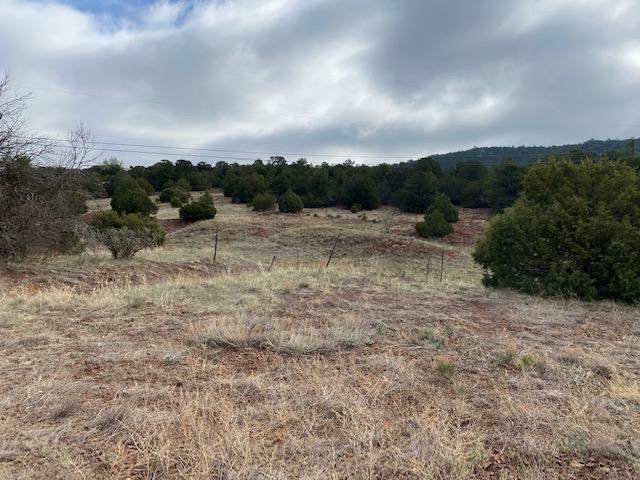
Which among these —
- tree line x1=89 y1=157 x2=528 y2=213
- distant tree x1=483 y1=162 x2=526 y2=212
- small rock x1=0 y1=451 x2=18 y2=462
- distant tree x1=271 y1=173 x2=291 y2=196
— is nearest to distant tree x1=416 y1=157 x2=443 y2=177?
tree line x1=89 y1=157 x2=528 y2=213

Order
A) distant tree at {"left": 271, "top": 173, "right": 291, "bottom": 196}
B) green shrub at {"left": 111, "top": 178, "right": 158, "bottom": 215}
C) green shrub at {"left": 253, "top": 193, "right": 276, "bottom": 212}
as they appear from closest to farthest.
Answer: green shrub at {"left": 111, "top": 178, "right": 158, "bottom": 215} → green shrub at {"left": 253, "top": 193, "right": 276, "bottom": 212} → distant tree at {"left": 271, "top": 173, "right": 291, "bottom": 196}

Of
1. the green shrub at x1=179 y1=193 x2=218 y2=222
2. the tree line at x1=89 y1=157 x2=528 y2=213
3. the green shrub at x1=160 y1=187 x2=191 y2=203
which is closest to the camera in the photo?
the green shrub at x1=179 y1=193 x2=218 y2=222

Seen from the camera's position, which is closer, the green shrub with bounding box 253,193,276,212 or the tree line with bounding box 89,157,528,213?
the green shrub with bounding box 253,193,276,212

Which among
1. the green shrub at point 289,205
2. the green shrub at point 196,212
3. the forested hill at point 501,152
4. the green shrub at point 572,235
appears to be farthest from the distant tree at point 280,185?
the green shrub at point 572,235

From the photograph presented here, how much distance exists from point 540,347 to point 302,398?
3.20m

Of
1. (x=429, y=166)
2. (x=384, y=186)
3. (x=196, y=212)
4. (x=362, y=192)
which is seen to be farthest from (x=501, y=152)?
(x=196, y=212)

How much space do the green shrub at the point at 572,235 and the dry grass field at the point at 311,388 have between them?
1.21 meters

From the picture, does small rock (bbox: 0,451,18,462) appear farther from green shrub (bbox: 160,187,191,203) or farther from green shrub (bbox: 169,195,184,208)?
green shrub (bbox: 160,187,191,203)

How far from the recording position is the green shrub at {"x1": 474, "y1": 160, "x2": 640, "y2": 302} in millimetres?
9422

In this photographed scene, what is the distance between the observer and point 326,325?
614 cm

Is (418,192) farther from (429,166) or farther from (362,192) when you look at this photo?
(429,166)

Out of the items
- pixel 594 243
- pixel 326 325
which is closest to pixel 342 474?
pixel 326 325

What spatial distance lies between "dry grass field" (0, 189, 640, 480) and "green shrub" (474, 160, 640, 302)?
1209 mm

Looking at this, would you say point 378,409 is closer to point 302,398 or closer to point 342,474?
point 302,398
